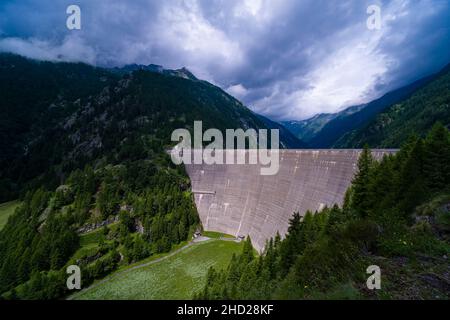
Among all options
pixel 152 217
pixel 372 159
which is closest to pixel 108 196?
pixel 152 217

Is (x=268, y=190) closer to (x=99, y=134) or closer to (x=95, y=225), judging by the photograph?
(x=95, y=225)

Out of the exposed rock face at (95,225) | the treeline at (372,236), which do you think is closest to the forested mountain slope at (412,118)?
the treeline at (372,236)

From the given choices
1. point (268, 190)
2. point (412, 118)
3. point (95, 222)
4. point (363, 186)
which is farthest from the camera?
point (412, 118)

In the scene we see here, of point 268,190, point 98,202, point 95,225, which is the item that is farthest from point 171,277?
point 98,202

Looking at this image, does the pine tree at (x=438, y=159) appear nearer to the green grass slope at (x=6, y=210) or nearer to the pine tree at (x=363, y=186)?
the pine tree at (x=363, y=186)

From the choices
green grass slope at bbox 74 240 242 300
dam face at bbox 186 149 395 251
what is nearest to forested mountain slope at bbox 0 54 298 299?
green grass slope at bbox 74 240 242 300
